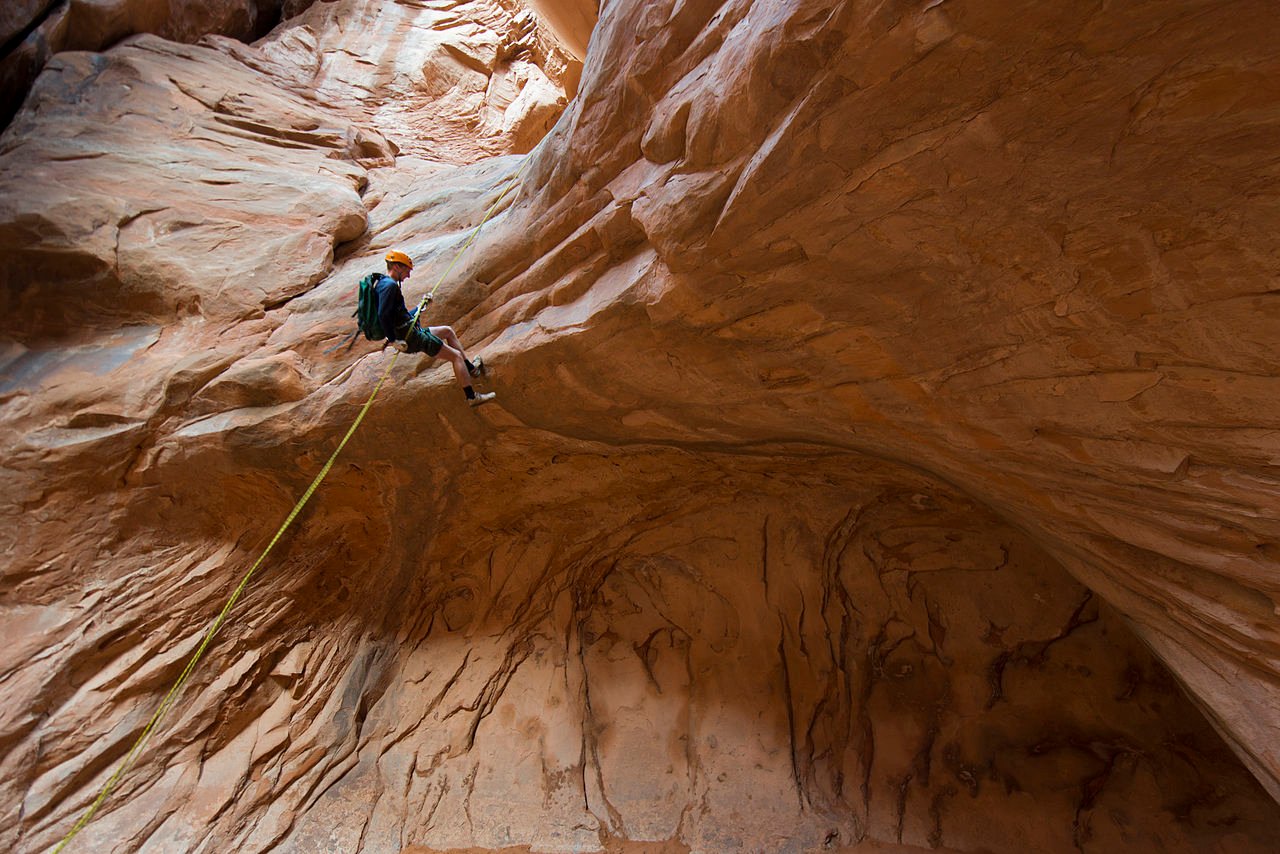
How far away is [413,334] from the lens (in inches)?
172

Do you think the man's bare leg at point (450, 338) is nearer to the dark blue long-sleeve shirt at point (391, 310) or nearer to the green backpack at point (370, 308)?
the dark blue long-sleeve shirt at point (391, 310)

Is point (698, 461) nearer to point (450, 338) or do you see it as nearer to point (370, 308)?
point (450, 338)

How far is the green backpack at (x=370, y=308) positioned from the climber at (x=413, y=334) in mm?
32

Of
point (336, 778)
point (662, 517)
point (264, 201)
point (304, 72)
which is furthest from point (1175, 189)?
point (304, 72)

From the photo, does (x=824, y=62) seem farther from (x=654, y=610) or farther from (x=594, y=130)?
(x=654, y=610)

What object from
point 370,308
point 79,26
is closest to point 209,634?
point 370,308

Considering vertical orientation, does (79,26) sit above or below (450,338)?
above

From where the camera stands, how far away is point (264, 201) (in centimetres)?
646

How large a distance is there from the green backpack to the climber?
3 centimetres

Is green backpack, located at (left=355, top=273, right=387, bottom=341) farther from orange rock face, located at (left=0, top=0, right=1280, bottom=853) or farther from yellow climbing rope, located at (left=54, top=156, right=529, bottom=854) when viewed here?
orange rock face, located at (left=0, top=0, right=1280, bottom=853)

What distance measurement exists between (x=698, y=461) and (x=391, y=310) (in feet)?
8.82

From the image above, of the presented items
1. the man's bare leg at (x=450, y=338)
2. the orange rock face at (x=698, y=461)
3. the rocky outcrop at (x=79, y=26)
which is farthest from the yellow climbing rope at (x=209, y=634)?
the rocky outcrop at (x=79, y=26)

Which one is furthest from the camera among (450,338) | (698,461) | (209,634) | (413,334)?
(698,461)

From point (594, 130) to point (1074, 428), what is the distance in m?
3.36
